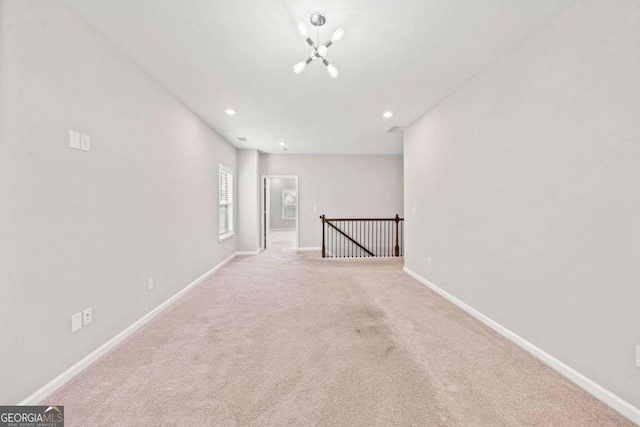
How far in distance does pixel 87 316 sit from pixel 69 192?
93 cm

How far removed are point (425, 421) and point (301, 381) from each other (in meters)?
0.78

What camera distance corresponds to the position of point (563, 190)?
195 centimetres

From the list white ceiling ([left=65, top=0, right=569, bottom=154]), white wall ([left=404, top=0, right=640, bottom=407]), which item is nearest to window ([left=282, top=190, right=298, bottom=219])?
white ceiling ([left=65, top=0, right=569, bottom=154])

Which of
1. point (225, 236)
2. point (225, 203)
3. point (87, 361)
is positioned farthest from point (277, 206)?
point (87, 361)

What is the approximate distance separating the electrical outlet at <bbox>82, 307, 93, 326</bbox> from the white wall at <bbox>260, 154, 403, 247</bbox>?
18.1ft

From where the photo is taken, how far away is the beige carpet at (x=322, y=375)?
1.57 meters

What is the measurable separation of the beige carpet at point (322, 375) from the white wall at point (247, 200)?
351 centimetres

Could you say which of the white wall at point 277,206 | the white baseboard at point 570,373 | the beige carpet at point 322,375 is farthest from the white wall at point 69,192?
the white wall at point 277,206

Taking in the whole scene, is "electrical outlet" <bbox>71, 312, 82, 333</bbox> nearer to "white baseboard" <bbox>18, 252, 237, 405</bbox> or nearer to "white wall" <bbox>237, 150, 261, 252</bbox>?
"white baseboard" <bbox>18, 252, 237, 405</bbox>

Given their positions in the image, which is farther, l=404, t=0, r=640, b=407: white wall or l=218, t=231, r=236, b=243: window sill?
l=218, t=231, r=236, b=243: window sill

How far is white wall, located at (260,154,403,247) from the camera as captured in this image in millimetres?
7484

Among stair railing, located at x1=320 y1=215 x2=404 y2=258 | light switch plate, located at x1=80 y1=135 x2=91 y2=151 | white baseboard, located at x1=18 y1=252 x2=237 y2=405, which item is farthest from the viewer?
stair railing, located at x1=320 y1=215 x2=404 y2=258

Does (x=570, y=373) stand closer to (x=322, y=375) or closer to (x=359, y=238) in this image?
(x=322, y=375)

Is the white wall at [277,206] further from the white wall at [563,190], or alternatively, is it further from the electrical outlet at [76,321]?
the electrical outlet at [76,321]
